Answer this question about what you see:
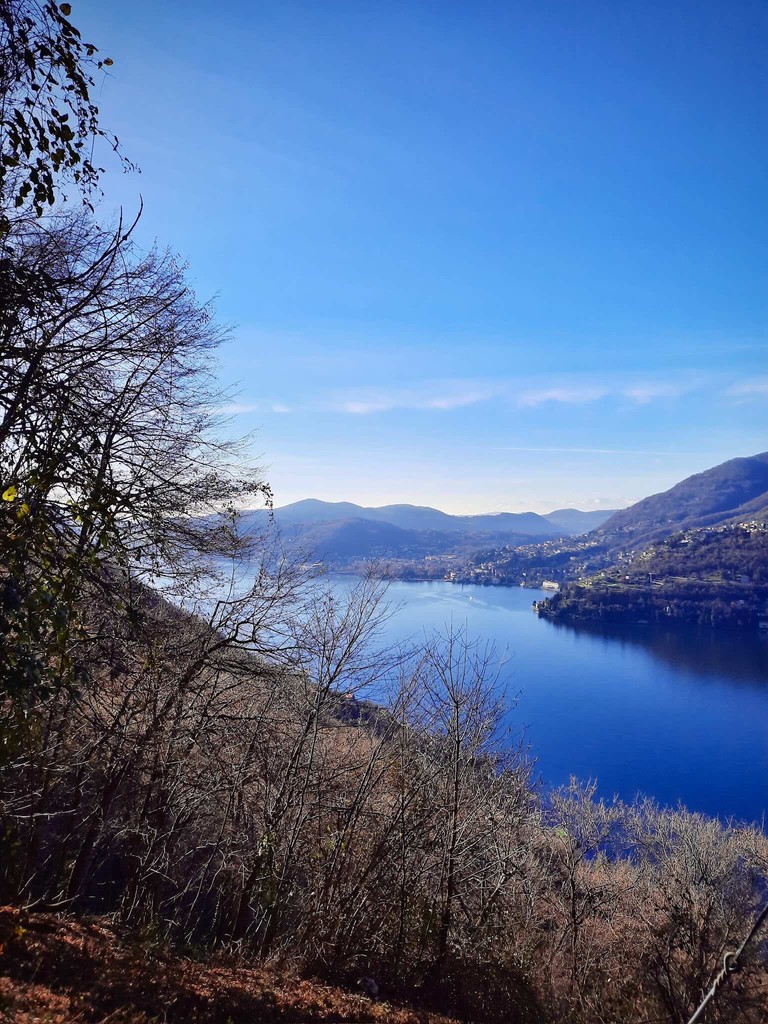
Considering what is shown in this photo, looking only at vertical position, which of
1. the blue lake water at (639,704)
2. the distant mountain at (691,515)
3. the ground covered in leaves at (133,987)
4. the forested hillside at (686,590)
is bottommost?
the blue lake water at (639,704)

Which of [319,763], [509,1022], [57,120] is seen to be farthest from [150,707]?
[57,120]

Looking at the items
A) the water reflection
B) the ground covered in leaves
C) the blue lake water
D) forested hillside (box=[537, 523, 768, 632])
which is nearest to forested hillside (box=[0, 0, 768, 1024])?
the ground covered in leaves

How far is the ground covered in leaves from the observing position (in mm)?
3484

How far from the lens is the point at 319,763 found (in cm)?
698

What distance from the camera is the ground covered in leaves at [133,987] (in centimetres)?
348

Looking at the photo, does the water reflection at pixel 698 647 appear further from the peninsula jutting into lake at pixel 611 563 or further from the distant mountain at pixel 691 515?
the distant mountain at pixel 691 515

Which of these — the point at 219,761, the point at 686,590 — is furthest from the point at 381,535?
the point at 219,761

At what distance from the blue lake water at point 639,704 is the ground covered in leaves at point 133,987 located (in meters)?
19.1

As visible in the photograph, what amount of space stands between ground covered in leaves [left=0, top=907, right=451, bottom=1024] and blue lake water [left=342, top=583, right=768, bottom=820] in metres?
19.1

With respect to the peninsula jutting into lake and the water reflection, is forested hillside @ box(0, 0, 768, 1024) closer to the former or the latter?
the peninsula jutting into lake

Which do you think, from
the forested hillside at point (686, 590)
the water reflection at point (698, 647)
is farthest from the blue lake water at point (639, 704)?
the forested hillside at point (686, 590)

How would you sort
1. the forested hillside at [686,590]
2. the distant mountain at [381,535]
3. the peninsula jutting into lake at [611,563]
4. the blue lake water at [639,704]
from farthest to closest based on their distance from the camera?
the distant mountain at [381,535], the peninsula jutting into lake at [611,563], the forested hillside at [686,590], the blue lake water at [639,704]

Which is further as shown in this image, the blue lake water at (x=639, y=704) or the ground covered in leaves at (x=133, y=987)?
the blue lake water at (x=639, y=704)

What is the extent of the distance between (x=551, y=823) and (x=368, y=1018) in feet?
82.2
